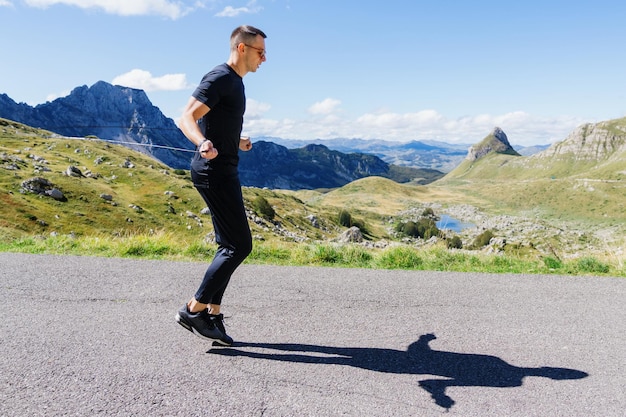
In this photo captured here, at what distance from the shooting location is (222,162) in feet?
15.5

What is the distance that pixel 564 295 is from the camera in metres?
6.79

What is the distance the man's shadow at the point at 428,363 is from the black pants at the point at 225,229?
694 millimetres

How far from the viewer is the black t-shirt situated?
4.53 meters

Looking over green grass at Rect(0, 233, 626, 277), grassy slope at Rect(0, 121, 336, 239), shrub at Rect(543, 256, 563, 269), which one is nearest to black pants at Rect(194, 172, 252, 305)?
green grass at Rect(0, 233, 626, 277)

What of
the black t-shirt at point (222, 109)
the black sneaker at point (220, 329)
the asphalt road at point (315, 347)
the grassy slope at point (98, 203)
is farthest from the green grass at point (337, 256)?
the grassy slope at point (98, 203)

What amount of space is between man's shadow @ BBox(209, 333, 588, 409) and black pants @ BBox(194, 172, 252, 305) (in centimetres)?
69

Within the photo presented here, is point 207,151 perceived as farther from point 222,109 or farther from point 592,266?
point 592,266

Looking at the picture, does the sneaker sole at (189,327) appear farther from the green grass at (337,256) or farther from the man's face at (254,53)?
the green grass at (337,256)

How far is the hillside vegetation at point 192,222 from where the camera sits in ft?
30.1

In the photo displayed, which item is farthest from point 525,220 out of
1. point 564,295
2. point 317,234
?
point 564,295

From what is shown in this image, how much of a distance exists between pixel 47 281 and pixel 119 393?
13.1 ft

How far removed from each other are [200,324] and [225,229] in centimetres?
103

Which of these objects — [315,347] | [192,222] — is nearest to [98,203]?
[192,222]

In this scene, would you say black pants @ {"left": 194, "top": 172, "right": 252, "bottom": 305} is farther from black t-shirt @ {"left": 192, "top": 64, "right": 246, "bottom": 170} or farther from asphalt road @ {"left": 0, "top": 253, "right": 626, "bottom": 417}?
asphalt road @ {"left": 0, "top": 253, "right": 626, "bottom": 417}
